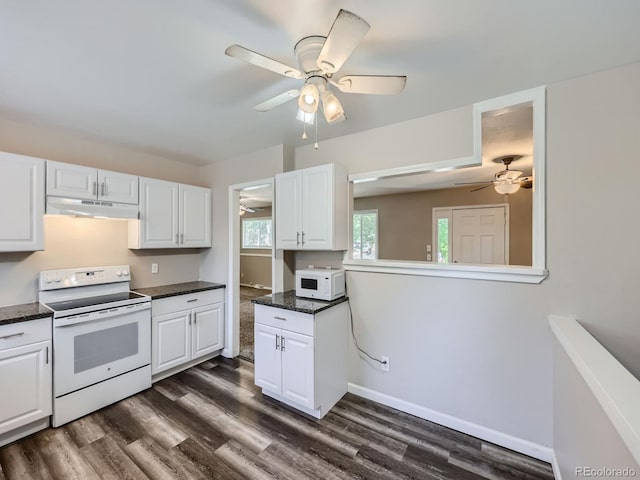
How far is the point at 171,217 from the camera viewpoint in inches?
128

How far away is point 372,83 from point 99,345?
2958mm

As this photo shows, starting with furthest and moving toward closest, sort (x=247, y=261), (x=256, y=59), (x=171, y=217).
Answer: (x=247, y=261), (x=171, y=217), (x=256, y=59)

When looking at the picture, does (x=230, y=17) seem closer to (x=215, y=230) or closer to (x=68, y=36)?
(x=68, y=36)

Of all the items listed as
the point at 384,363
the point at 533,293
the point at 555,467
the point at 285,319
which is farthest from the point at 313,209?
the point at 555,467

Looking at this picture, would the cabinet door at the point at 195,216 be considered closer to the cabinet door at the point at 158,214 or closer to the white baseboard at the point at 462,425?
the cabinet door at the point at 158,214

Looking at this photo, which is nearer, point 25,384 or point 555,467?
point 555,467

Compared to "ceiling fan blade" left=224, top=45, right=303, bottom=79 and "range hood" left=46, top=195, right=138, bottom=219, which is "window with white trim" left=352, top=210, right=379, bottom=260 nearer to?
"range hood" left=46, top=195, right=138, bottom=219

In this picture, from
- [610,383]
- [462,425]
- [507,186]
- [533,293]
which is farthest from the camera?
[507,186]

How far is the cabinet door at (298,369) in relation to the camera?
7.43 ft

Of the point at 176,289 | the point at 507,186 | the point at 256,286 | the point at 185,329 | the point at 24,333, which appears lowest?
the point at 256,286

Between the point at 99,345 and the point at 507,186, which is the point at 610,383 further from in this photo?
the point at 99,345

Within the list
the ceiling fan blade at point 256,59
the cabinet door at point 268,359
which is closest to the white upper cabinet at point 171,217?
the cabinet door at point 268,359

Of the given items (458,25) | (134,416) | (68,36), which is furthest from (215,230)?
(458,25)

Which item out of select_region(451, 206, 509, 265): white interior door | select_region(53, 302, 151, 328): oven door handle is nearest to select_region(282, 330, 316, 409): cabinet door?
select_region(53, 302, 151, 328): oven door handle
